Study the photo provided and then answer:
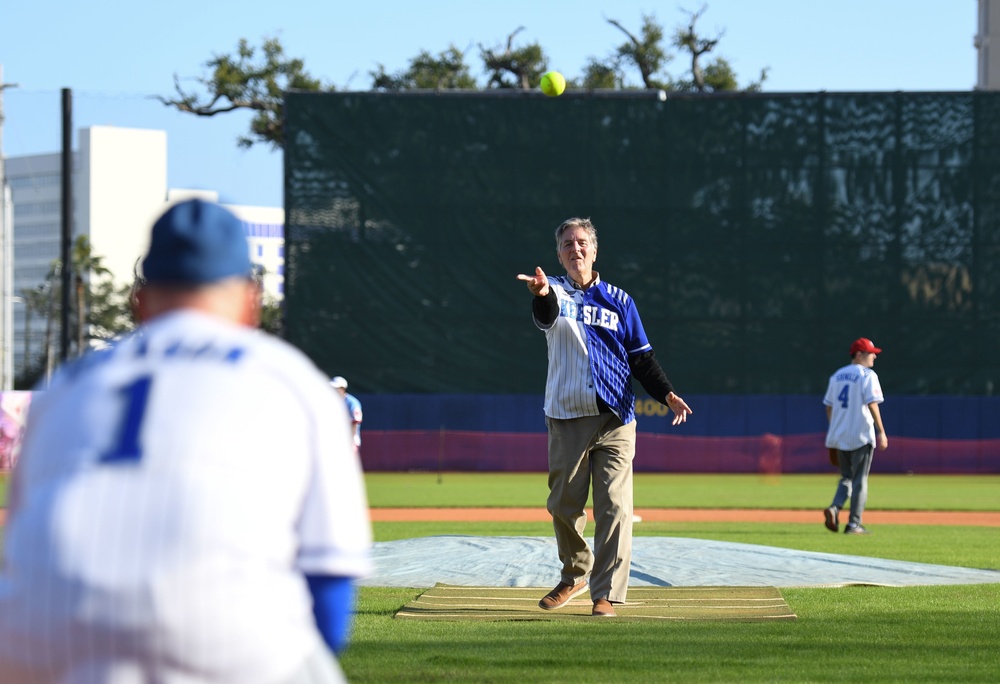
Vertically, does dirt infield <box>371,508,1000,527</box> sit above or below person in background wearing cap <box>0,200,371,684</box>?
below

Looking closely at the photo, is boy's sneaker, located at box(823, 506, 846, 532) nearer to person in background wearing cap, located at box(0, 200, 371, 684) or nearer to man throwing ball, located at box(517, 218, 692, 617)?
man throwing ball, located at box(517, 218, 692, 617)

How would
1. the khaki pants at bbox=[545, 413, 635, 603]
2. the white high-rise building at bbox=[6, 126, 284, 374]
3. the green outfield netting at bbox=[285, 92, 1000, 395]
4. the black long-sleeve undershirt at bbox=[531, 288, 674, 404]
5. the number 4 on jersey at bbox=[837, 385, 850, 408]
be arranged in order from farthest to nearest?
the white high-rise building at bbox=[6, 126, 284, 374] → the green outfield netting at bbox=[285, 92, 1000, 395] → the number 4 on jersey at bbox=[837, 385, 850, 408] → the black long-sleeve undershirt at bbox=[531, 288, 674, 404] → the khaki pants at bbox=[545, 413, 635, 603]

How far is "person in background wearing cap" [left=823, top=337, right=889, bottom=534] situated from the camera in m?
14.3

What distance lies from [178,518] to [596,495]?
5.46 m

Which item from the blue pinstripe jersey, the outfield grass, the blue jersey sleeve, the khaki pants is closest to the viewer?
the blue jersey sleeve

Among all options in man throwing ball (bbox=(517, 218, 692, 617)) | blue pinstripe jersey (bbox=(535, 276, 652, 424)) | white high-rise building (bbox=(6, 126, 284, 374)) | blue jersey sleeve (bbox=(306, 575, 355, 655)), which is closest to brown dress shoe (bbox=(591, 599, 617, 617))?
man throwing ball (bbox=(517, 218, 692, 617))

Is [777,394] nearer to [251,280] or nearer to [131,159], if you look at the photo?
[251,280]

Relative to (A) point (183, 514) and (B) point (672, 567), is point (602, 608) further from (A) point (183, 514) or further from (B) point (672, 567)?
(A) point (183, 514)

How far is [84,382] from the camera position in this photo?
2.10 meters

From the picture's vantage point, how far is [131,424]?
→ 2018mm

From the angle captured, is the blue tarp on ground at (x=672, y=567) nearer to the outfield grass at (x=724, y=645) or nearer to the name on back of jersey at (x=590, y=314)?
the outfield grass at (x=724, y=645)

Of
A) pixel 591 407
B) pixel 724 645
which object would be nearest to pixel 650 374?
pixel 591 407

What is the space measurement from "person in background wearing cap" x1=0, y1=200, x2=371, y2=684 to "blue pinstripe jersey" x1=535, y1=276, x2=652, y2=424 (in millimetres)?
5127

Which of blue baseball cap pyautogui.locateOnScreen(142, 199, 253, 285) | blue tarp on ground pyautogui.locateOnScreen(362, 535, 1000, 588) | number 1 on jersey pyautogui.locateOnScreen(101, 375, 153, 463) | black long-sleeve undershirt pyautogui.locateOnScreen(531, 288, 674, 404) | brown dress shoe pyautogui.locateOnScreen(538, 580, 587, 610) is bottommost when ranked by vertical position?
blue tarp on ground pyautogui.locateOnScreen(362, 535, 1000, 588)
